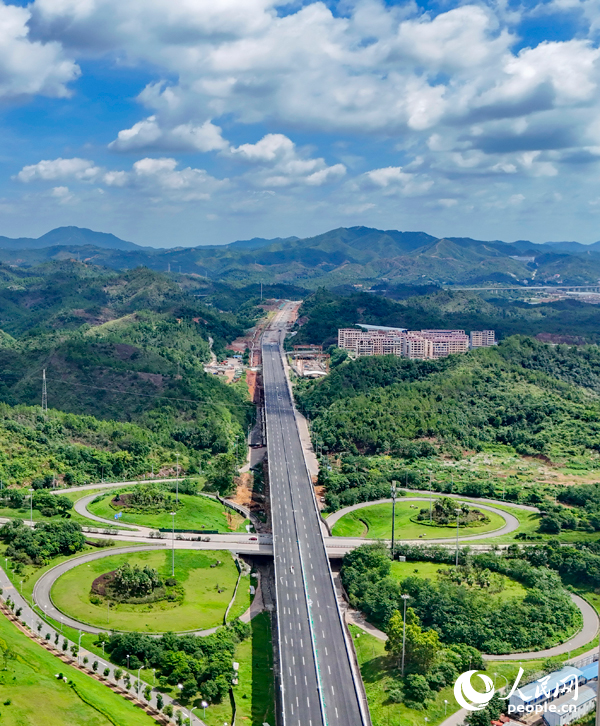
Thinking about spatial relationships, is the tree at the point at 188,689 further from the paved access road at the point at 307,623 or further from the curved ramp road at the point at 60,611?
the curved ramp road at the point at 60,611

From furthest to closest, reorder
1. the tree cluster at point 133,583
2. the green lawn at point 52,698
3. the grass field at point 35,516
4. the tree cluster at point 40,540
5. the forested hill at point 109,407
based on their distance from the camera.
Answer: the forested hill at point 109,407, the grass field at point 35,516, the tree cluster at point 40,540, the tree cluster at point 133,583, the green lawn at point 52,698

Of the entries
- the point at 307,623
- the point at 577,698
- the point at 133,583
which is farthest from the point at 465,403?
the point at 577,698

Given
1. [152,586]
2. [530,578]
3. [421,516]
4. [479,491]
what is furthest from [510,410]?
[152,586]

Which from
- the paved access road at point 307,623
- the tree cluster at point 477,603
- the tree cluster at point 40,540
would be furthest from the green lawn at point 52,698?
the tree cluster at point 477,603

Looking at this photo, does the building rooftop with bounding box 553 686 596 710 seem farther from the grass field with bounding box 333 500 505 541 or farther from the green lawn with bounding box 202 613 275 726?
the grass field with bounding box 333 500 505 541

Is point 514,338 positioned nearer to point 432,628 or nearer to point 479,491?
point 479,491

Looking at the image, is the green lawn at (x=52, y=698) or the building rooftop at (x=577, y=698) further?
the building rooftop at (x=577, y=698)

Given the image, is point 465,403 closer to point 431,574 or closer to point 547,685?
point 431,574
